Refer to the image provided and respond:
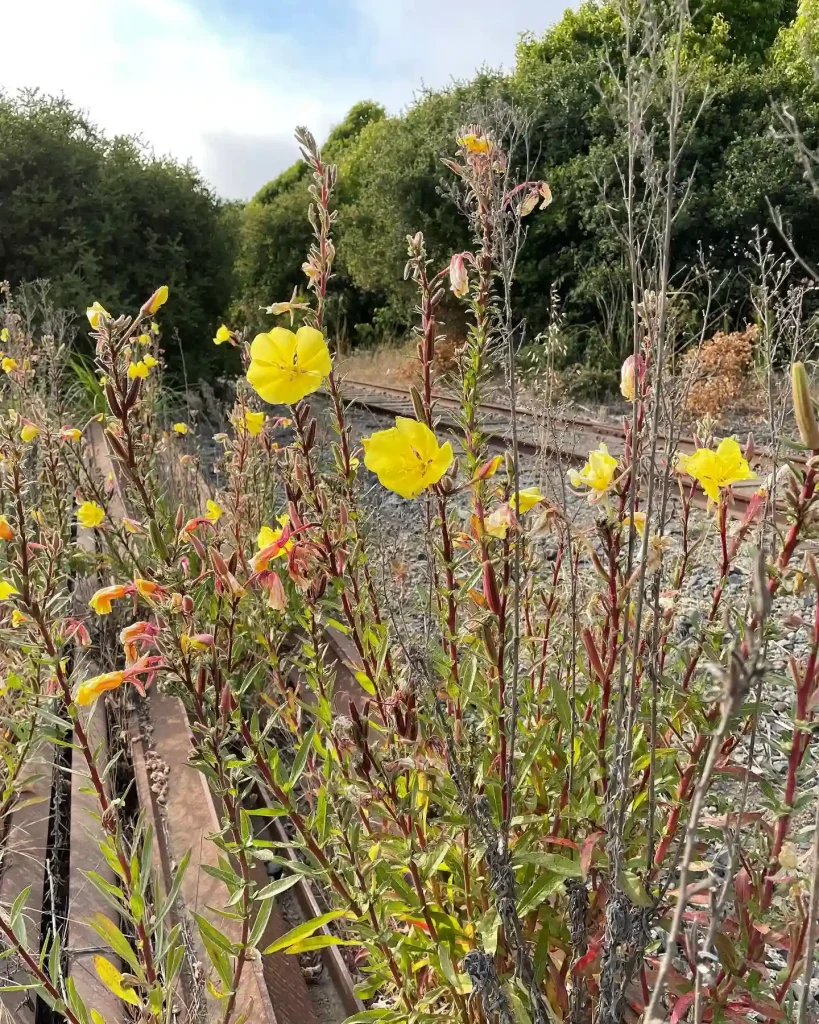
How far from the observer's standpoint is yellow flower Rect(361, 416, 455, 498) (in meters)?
1.25

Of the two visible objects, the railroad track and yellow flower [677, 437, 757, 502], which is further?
the railroad track

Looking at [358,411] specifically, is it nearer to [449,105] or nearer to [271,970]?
[271,970]

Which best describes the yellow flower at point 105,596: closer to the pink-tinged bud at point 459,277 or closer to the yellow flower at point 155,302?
the yellow flower at point 155,302

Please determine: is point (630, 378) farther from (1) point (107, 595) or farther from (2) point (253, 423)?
(2) point (253, 423)

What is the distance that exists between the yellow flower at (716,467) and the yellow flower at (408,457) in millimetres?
446

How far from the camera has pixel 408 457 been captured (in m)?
1.29

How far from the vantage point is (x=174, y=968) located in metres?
1.28

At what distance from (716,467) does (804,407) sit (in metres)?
0.53

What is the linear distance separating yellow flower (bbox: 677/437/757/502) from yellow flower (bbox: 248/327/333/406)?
671mm

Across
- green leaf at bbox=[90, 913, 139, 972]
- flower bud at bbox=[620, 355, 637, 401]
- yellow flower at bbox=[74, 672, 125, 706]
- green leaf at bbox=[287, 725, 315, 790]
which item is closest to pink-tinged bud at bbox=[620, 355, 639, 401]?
flower bud at bbox=[620, 355, 637, 401]

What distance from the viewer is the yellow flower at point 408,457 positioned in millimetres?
1247

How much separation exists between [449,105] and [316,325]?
15.0 metres

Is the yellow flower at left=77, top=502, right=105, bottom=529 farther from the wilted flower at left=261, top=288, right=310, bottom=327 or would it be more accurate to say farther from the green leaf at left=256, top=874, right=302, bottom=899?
the green leaf at left=256, top=874, right=302, bottom=899

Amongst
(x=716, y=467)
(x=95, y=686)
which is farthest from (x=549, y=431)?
(x=95, y=686)
